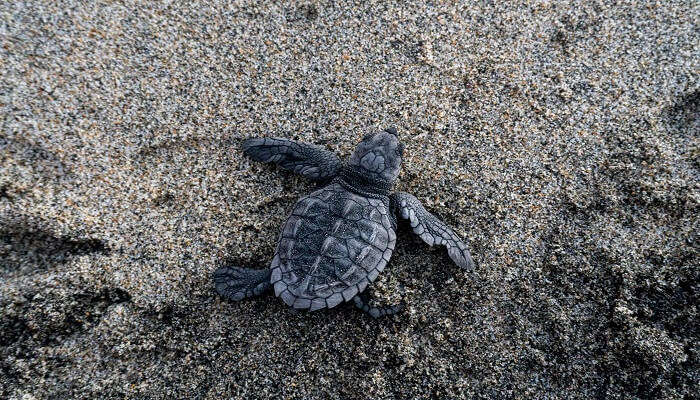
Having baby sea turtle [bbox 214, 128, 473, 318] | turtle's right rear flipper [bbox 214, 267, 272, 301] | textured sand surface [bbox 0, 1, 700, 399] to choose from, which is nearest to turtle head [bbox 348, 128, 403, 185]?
baby sea turtle [bbox 214, 128, 473, 318]

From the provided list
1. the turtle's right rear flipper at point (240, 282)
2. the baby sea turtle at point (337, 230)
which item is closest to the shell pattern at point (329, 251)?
the baby sea turtle at point (337, 230)

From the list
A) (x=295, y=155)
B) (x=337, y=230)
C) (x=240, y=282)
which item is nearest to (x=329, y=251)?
(x=337, y=230)

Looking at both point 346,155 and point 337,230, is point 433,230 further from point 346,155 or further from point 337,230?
point 346,155

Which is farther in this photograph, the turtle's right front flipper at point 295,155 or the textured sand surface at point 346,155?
the turtle's right front flipper at point 295,155

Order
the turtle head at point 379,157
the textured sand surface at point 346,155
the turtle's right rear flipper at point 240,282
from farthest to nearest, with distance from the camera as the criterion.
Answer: the turtle head at point 379,157, the turtle's right rear flipper at point 240,282, the textured sand surface at point 346,155

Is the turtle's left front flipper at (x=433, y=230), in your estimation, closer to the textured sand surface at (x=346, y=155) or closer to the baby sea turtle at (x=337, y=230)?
the baby sea turtle at (x=337, y=230)

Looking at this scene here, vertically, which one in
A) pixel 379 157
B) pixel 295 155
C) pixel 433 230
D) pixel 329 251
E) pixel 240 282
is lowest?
pixel 240 282

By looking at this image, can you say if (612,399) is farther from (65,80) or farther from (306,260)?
(65,80)

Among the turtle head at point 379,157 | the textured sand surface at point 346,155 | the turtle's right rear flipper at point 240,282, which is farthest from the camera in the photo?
the turtle head at point 379,157
